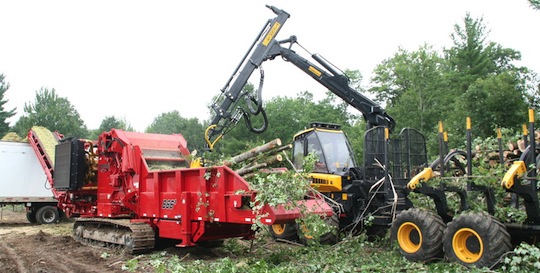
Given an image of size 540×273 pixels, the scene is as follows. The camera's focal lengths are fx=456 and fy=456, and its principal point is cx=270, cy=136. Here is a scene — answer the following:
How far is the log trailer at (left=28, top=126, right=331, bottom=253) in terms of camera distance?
727cm

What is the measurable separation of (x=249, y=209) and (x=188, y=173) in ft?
5.46

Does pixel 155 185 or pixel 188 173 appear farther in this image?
pixel 155 185

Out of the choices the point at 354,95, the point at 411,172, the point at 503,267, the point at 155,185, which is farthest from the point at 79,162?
the point at 503,267

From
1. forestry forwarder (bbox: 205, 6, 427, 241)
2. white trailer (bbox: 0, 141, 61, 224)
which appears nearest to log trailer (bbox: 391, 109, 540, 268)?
forestry forwarder (bbox: 205, 6, 427, 241)

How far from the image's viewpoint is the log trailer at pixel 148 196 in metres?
7.27

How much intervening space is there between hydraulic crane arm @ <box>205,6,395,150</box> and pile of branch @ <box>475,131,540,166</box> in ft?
7.31

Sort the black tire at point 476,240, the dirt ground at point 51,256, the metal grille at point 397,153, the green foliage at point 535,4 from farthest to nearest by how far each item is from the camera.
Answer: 1. the green foliage at point 535,4
2. the metal grille at point 397,153
3. the dirt ground at point 51,256
4. the black tire at point 476,240

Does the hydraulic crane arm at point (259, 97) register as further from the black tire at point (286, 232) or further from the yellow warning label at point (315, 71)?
the black tire at point (286, 232)

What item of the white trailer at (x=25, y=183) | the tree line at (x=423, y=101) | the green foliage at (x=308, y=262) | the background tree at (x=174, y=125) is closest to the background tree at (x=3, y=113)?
the tree line at (x=423, y=101)

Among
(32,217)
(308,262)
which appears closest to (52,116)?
(32,217)

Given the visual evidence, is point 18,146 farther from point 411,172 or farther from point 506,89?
point 506,89

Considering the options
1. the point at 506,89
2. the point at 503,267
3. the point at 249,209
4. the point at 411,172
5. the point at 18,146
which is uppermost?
the point at 506,89

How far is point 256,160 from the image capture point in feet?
27.1

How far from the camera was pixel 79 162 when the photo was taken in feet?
35.7
